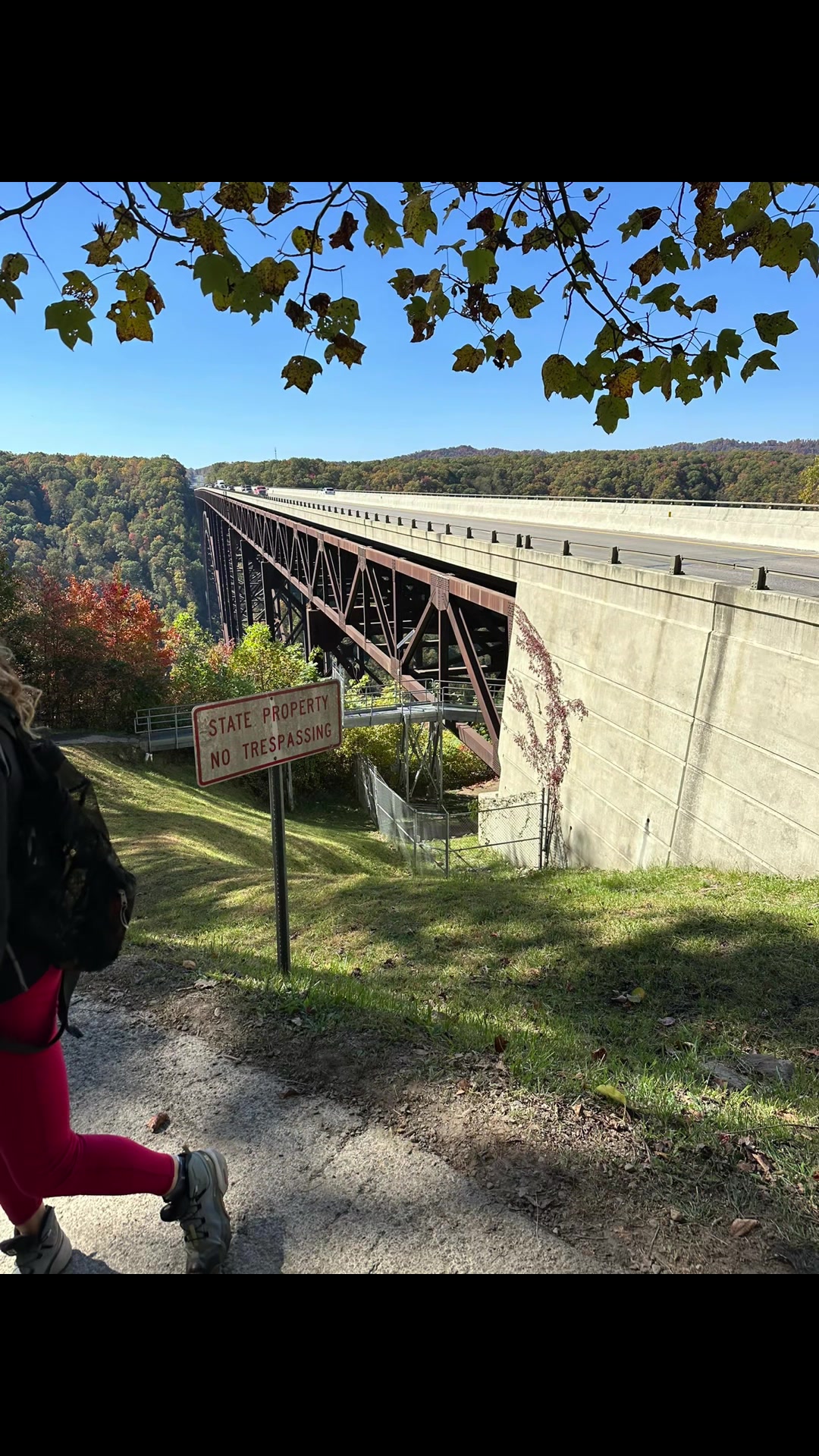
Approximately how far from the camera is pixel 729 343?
238 cm

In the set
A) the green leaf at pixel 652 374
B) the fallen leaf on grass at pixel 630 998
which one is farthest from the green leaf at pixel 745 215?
the fallen leaf on grass at pixel 630 998

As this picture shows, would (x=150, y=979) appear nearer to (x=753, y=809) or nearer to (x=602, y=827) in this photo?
(x=753, y=809)

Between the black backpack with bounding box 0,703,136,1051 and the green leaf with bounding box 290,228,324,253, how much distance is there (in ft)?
6.37

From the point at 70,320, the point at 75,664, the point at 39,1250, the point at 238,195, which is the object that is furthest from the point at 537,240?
the point at 75,664

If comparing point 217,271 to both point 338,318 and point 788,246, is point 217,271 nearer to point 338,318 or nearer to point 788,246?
point 338,318

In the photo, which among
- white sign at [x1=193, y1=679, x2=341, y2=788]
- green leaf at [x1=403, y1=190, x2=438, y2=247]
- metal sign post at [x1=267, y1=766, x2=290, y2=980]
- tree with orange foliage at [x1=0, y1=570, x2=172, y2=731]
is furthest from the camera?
tree with orange foliage at [x1=0, y1=570, x2=172, y2=731]

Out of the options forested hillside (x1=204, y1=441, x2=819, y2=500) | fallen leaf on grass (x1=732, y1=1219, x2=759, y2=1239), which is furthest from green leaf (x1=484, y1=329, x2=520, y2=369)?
forested hillside (x1=204, y1=441, x2=819, y2=500)

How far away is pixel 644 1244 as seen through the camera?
223cm

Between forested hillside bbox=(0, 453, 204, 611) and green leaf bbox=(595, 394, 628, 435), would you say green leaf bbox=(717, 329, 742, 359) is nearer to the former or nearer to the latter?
green leaf bbox=(595, 394, 628, 435)

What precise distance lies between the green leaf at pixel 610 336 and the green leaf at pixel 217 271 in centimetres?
127

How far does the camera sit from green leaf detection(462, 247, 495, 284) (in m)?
2.52

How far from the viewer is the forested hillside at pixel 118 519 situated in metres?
122
